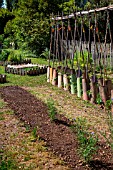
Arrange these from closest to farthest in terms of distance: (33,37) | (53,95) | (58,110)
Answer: (58,110)
(53,95)
(33,37)

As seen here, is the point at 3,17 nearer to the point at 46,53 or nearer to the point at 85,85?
the point at 46,53

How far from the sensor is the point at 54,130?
719 centimetres

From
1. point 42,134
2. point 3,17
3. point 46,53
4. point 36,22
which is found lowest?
point 42,134

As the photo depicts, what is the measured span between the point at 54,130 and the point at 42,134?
363mm

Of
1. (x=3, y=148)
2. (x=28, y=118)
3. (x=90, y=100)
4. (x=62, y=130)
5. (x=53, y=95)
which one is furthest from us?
(x=53, y=95)

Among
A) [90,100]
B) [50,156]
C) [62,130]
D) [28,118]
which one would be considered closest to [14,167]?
[50,156]

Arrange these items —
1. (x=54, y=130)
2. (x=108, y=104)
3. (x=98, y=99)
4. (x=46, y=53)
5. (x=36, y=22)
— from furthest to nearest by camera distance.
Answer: (x=36, y=22), (x=46, y=53), (x=98, y=99), (x=108, y=104), (x=54, y=130)

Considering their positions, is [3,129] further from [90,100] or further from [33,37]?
[33,37]

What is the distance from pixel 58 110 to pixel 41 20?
48.4 feet

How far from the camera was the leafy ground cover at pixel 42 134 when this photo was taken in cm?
558

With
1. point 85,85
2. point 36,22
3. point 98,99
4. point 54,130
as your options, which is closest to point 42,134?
point 54,130

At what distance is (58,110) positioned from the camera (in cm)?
895

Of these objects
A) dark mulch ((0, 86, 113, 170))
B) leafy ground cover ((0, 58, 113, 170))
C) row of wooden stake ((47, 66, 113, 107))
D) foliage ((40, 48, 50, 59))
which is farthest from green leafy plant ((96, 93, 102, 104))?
foliage ((40, 48, 50, 59))

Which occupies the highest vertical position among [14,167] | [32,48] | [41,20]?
[41,20]
